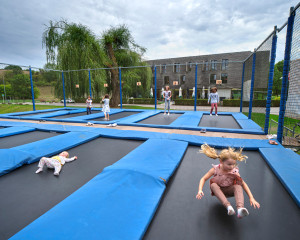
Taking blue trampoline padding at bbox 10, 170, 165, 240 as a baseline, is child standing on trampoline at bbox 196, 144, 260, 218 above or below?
above

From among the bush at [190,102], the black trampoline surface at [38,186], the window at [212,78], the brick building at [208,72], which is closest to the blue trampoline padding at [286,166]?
the black trampoline surface at [38,186]

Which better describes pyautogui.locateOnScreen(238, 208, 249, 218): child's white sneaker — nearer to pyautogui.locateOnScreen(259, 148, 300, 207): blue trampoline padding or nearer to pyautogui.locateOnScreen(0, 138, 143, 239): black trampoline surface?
pyautogui.locateOnScreen(259, 148, 300, 207): blue trampoline padding

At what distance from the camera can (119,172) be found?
189cm

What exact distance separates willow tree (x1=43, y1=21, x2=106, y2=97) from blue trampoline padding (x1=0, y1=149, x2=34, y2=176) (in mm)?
8050

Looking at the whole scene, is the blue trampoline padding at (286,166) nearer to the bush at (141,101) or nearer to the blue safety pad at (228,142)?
the blue safety pad at (228,142)

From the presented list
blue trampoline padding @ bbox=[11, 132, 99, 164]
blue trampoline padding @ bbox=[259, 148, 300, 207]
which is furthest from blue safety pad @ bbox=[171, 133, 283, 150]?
blue trampoline padding @ bbox=[11, 132, 99, 164]

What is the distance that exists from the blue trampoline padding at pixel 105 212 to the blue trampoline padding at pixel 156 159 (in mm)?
139

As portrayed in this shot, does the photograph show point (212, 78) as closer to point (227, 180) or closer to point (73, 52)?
point (73, 52)

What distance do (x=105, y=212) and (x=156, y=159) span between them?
1076 mm

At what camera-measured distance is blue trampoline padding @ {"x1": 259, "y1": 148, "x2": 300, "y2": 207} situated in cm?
172

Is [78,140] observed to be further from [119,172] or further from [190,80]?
[190,80]

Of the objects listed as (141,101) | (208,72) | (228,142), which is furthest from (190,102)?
(228,142)

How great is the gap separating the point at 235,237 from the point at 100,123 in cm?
461

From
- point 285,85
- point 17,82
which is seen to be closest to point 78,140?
point 285,85
